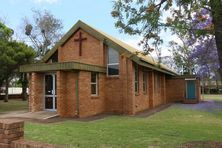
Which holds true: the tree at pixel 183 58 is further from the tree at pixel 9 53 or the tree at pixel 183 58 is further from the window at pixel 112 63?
the tree at pixel 9 53

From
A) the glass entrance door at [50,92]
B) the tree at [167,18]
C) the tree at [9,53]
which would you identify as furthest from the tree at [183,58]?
the tree at [9,53]

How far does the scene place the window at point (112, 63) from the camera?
18406 millimetres

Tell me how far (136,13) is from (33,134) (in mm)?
5307

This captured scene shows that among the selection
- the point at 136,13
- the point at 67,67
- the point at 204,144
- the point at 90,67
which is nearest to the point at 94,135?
the point at 204,144

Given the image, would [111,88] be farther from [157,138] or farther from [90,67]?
[157,138]

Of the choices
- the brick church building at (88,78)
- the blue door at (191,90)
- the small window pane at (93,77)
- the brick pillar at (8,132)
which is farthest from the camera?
the blue door at (191,90)

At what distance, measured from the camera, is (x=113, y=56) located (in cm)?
1858

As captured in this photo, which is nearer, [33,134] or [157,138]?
[157,138]

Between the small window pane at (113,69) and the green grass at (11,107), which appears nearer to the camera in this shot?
the small window pane at (113,69)

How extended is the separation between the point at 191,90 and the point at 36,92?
18153 mm

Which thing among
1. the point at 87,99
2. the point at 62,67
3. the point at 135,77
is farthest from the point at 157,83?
the point at 62,67

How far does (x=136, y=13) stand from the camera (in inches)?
288

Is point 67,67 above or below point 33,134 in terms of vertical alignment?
above

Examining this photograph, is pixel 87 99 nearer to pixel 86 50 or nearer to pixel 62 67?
pixel 62 67
